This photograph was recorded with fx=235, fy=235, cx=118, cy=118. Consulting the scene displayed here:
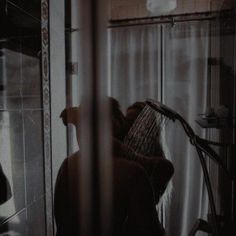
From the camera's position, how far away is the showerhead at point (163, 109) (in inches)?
26.7

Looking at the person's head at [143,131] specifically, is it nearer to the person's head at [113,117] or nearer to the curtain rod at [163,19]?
the person's head at [113,117]

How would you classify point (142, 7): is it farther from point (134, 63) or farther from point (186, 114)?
point (186, 114)

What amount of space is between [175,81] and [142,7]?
10.2 inches

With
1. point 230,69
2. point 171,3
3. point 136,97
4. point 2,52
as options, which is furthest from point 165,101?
point 2,52

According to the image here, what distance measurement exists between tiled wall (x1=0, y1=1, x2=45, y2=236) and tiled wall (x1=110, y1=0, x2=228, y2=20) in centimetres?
26

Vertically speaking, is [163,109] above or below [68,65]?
below

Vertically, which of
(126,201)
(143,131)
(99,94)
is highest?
(99,94)

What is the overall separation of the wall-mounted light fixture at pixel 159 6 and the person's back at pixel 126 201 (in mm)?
488

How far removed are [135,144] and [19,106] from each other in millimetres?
365

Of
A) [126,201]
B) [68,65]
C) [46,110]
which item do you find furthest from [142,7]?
[126,201]

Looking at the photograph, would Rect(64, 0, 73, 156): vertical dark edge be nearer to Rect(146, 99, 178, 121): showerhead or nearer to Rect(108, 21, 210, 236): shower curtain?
Rect(108, 21, 210, 236): shower curtain

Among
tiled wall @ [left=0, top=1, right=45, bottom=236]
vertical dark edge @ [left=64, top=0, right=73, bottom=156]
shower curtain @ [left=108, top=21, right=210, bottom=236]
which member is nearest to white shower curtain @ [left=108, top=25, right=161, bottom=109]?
shower curtain @ [left=108, top=21, right=210, bottom=236]

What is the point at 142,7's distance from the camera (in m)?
0.75

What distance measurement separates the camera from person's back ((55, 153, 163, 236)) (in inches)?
24.5
